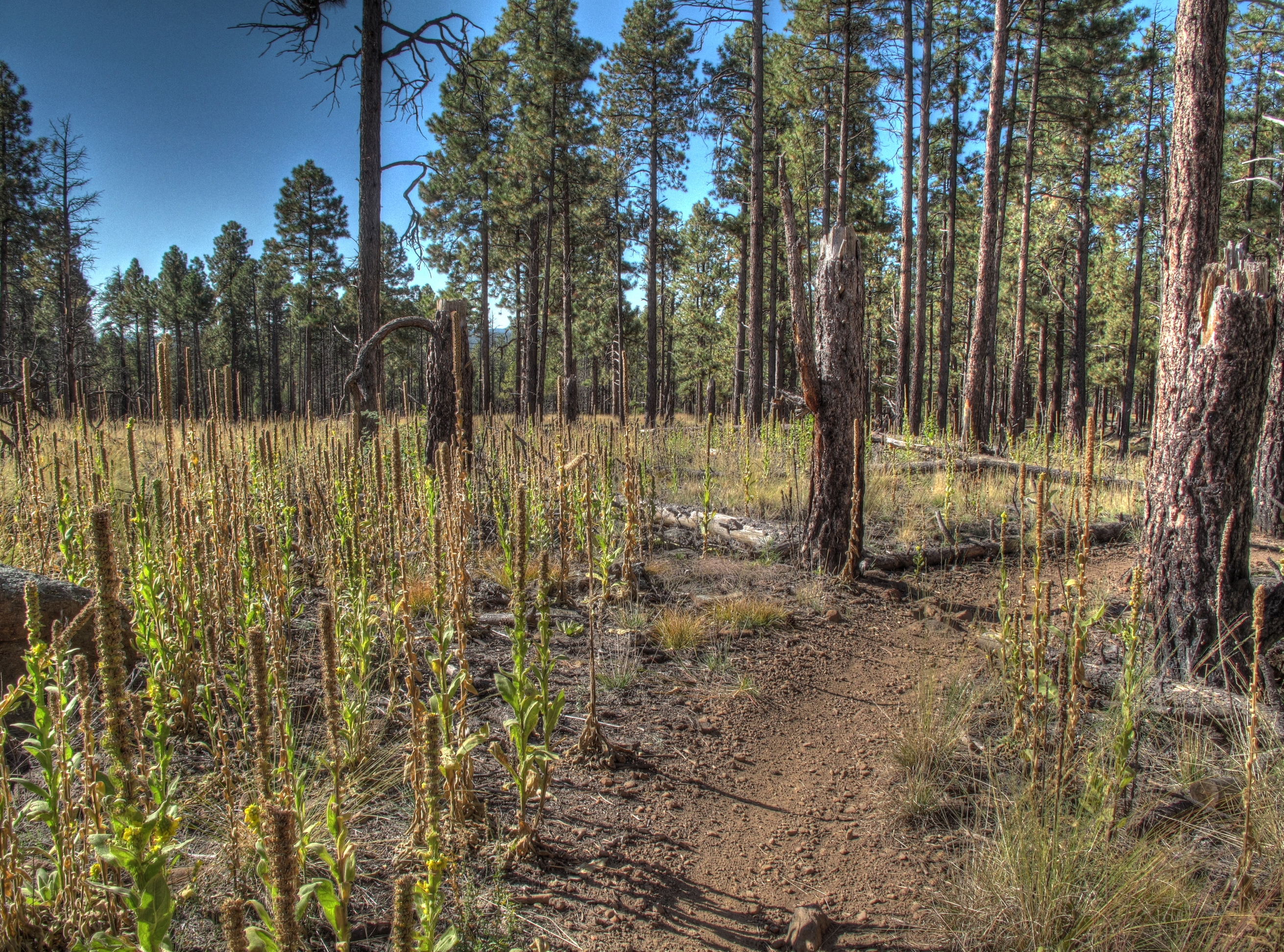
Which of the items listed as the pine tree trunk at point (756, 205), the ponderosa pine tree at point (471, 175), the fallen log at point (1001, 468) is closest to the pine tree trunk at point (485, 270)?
the ponderosa pine tree at point (471, 175)

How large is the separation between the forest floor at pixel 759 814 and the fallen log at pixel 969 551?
1.20 meters

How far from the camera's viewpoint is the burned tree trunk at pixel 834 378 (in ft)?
16.7

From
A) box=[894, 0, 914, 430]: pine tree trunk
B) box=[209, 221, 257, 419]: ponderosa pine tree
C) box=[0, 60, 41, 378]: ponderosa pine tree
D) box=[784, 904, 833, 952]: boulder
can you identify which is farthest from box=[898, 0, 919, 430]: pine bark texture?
box=[209, 221, 257, 419]: ponderosa pine tree

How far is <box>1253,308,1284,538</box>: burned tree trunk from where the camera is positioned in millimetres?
5664

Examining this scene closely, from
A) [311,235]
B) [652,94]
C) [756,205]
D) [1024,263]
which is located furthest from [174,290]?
[1024,263]

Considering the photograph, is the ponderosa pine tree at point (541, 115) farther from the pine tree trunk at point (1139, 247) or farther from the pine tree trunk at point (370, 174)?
the pine tree trunk at point (1139, 247)

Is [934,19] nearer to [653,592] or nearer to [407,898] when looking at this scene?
[653,592]

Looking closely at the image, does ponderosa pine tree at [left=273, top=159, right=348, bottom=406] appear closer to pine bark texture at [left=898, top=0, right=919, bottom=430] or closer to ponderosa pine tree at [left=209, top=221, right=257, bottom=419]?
ponderosa pine tree at [left=209, top=221, right=257, bottom=419]

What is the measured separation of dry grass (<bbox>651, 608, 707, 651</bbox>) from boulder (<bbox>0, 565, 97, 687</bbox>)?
2.70 m

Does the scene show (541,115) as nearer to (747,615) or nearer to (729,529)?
(729,529)

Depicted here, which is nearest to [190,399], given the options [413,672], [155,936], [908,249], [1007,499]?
[413,672]

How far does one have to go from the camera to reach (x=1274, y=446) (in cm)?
574

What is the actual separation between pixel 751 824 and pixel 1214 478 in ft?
9.40

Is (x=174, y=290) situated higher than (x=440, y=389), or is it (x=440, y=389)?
(x=174, y=290)
